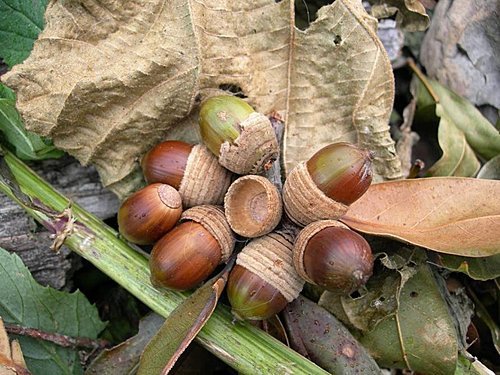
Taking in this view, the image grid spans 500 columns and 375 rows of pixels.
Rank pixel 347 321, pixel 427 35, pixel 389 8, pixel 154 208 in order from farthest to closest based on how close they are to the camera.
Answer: pixel 427 35
pixel 389 8
pixel 347 321
pixel 154 208

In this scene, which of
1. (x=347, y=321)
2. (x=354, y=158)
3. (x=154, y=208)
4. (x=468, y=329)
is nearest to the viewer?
(x=354, y=158)

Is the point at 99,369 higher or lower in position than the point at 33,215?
lower

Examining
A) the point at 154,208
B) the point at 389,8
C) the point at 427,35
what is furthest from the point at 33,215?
the point at 427,35

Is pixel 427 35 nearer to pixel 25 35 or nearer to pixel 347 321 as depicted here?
pixel 347 321

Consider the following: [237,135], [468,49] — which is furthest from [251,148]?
[468,49]

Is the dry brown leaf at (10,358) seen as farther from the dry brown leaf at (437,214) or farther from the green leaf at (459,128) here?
the green leaf at (459,128)

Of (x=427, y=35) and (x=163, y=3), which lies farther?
(x=427, y=35)

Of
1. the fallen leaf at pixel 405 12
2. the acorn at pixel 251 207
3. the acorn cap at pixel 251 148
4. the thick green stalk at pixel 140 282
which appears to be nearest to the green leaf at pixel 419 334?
the thick green stalk at pixel 140 282
